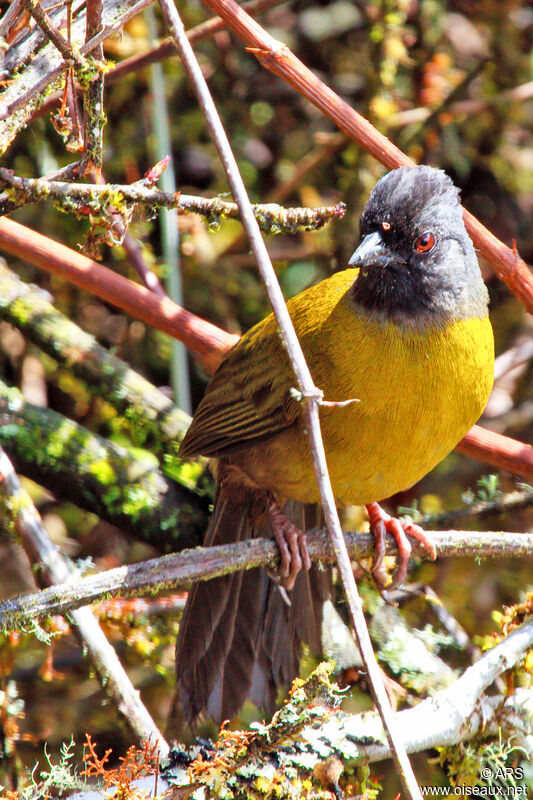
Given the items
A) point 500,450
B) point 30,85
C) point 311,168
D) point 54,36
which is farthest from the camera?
point 311,168

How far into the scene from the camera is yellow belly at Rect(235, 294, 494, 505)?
10.4 feet

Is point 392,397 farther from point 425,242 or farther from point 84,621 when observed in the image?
point 84,621

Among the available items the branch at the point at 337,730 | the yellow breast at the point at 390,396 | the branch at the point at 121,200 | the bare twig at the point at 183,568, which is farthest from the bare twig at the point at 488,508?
the branch at the point at 121,200

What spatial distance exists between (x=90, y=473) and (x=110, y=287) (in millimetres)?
829

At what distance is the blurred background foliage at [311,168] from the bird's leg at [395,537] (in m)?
0.72

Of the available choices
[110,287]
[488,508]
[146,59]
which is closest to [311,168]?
[146,59]

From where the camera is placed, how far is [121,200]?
7.91ft

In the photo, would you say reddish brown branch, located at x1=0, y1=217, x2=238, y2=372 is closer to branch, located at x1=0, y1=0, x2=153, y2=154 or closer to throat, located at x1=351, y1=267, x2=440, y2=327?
throat, located at x1=351, y1=267, x2=440, y2=327

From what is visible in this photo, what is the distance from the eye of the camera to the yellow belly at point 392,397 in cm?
→ 317

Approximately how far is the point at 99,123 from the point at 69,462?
1.82 m

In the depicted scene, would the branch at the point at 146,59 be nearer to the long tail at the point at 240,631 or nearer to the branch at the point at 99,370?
the branch at the point at 99,370

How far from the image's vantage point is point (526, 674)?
309cm

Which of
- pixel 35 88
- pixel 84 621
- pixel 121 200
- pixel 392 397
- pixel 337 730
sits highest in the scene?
pixel 35 88

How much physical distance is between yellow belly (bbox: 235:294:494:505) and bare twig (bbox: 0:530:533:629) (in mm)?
279
